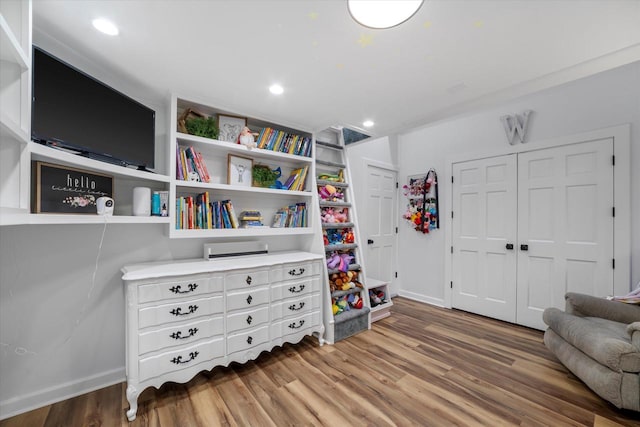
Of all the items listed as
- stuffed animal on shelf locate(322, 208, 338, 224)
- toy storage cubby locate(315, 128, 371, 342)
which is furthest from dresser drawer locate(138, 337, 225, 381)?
stuffed animal on shelf locate(322, 208, 338, 224)

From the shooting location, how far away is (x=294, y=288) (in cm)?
238

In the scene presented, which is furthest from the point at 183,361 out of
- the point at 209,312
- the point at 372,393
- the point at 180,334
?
the point at 372,393

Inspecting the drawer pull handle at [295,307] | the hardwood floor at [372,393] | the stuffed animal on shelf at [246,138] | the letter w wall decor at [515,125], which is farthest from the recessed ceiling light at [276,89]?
the letter w wall decor at [515,125]

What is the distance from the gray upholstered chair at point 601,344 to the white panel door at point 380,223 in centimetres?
191

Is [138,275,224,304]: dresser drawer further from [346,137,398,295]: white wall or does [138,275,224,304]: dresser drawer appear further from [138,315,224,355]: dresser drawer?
[346,137,398,295]: white wall

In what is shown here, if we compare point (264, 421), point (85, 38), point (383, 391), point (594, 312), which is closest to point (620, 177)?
point (594, 312)

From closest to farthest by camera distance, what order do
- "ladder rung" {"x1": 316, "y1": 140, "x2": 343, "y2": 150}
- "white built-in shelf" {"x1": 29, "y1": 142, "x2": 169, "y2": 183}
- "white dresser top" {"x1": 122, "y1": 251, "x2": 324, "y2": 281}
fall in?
"white built-in shelf" {"x1": 29, "y1": 142, "x2": 169, "y2": 183} < "white dresser top" {"x1": 122, "y1": 251, "x2": 324, "y2": 281} < "ladder rung" {"x1": 316, "y1": 140, "x2": 343, "y2": 150}

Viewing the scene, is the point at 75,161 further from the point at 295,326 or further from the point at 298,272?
the point at 295,326

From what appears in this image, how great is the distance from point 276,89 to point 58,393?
8.56ft

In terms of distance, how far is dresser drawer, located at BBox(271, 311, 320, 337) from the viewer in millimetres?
2268

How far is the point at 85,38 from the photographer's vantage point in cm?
145

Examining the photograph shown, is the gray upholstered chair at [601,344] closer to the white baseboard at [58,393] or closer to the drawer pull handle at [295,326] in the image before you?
the drawer pull handle at [295,326]

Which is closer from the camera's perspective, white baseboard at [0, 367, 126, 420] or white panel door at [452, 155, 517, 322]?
white baseboard at [0, 367, 126, 420]

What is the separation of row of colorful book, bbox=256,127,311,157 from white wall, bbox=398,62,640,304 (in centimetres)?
141
